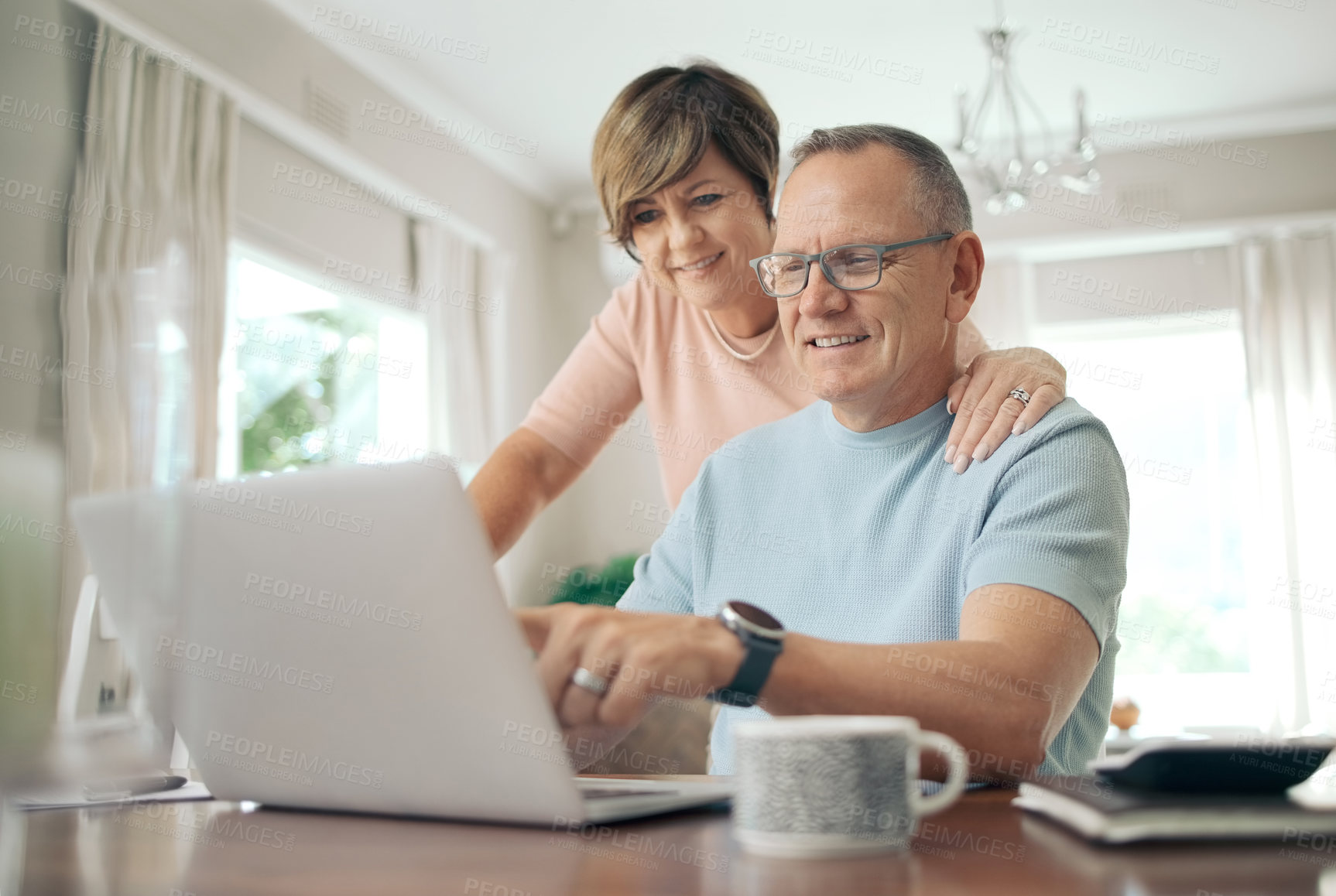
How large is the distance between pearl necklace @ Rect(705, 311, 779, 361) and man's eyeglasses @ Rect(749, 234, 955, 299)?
0.50m

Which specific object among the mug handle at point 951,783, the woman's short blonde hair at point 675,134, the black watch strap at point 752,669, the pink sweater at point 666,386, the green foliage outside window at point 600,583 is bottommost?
the mug handle at point 951,783

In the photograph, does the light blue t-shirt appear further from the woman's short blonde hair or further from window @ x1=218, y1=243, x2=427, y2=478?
window @ x1=218, y1=243, x2=427, y2=478

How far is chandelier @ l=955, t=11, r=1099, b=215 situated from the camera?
390 cm

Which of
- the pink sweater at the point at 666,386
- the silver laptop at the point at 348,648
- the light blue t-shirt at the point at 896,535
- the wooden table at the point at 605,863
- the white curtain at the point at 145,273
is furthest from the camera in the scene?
the white curtain at the point at 145,273

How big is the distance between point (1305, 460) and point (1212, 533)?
22.1 inches

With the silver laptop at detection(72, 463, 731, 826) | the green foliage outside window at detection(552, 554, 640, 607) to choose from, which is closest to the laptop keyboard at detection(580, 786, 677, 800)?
the silver laptop at detection(72, 463, 731, 826)

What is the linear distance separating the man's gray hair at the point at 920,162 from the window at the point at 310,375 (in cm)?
270

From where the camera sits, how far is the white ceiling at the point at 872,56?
436cm

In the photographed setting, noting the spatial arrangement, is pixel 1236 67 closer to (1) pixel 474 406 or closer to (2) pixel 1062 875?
(1) pixel 474 406

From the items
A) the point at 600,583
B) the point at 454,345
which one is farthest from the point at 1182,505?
the point at 454,345

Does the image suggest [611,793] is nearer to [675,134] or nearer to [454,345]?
[675,134]

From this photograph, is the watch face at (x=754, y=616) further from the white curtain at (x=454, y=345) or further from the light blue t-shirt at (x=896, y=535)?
the white curtain at (x=454, y=345)

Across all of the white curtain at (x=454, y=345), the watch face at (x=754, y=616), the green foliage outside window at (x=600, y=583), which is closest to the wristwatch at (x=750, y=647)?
the watch face at (x=754, y=616)

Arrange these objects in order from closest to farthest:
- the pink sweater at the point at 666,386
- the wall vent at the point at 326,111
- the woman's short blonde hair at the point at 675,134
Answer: the woman's short blonde hair at the point at 675,134 < the pink sweater at the point at 666,386 < the wall vent at the point at 326,111
